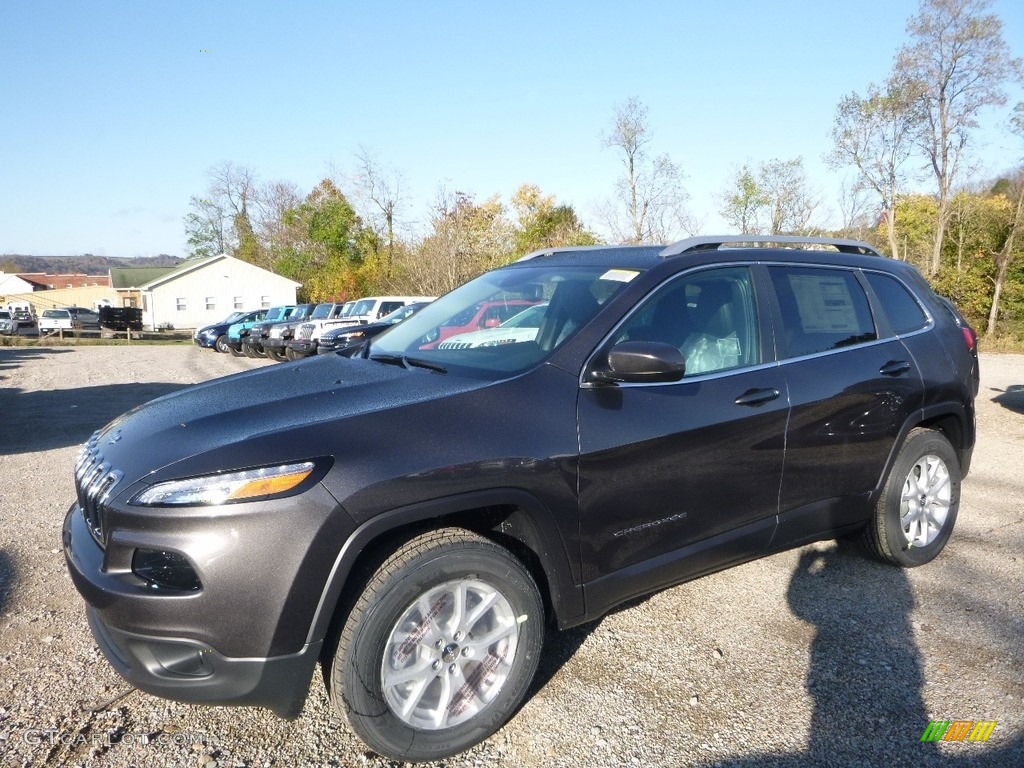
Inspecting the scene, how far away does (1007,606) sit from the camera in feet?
12.5

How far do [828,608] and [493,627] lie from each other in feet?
6.64

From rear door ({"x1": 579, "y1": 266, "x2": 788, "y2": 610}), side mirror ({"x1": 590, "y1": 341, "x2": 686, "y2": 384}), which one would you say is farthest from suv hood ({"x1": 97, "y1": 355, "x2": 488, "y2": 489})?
rear door ({"x1": 579, "y1": 266, "x2": 788, "y2": 610})

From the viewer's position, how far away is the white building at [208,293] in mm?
52781

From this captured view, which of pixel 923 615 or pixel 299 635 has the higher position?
pixel 299 635

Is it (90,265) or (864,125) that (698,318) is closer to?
(864,125)

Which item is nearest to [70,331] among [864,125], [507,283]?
[864,125]

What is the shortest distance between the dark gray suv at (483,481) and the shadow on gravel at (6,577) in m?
1.46

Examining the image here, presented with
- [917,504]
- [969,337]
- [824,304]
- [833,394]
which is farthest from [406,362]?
[969,337]

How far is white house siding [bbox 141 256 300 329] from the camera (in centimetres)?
5275

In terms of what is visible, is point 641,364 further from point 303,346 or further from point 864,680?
point 303,346

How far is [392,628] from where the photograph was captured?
244cm

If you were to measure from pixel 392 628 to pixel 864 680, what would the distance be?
2.04 meters

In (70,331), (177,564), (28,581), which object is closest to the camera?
(177,564)

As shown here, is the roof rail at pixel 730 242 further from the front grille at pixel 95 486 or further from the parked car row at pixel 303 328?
the parked car row at pixel 303 328
